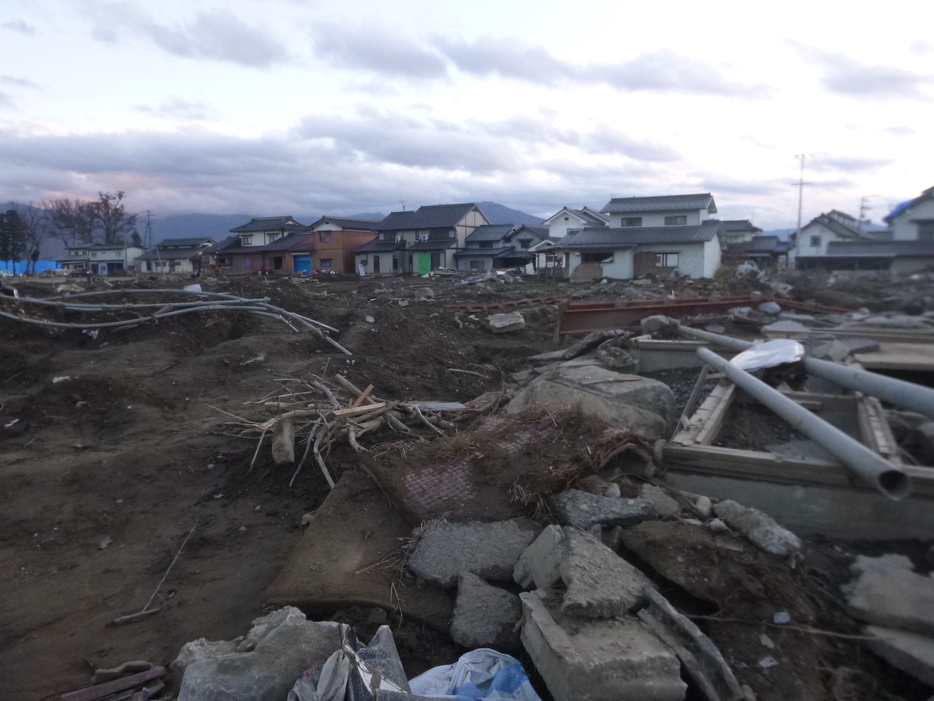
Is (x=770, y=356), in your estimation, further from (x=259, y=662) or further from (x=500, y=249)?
(x=500, y=249)

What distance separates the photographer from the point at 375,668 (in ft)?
8.07

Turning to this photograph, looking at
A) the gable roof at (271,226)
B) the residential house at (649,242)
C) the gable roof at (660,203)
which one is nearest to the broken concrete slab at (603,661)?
the residential house at (649,242)

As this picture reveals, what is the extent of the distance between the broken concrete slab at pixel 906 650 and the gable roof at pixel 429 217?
41858mm

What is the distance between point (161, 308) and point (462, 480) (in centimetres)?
838

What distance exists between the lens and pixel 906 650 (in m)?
2.51

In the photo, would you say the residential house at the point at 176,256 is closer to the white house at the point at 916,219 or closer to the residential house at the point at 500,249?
the residential house at the point at 500,249

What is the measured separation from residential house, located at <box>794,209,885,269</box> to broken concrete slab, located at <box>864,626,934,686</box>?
111ft

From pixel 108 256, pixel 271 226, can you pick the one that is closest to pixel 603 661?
pixel 271 226

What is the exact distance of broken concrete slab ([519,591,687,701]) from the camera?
226cm

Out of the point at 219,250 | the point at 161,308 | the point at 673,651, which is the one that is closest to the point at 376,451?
the point at 673,651

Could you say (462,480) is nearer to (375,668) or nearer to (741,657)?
(375,668)

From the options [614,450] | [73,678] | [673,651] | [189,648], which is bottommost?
[73,678]

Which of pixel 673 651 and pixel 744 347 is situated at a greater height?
pixel 744 347

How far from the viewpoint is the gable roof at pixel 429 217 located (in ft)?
145
